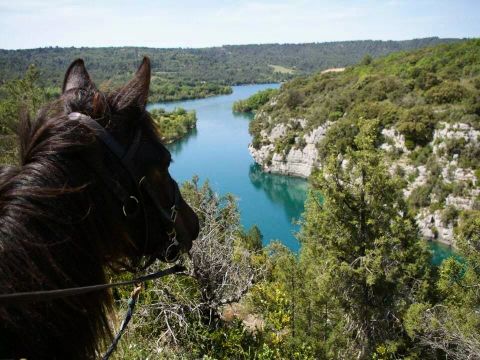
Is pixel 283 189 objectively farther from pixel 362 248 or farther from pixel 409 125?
pixel 362 248

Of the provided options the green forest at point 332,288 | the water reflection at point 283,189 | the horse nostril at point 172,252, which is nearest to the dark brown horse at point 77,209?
the horse nostril at point 172,252

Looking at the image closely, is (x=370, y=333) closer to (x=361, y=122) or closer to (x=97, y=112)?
(x=361, y=122)

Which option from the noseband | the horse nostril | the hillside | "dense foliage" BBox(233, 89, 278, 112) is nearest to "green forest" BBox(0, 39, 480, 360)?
the noseband

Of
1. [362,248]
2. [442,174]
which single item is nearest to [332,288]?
[362,248]

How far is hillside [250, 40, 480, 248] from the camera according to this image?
36.2 meters

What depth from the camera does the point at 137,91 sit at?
173 centimetres

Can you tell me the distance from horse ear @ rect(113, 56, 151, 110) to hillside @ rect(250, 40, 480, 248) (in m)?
20.6

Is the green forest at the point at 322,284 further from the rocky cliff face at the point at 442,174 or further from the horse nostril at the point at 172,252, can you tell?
the rocky cliff face at the point at 442,174

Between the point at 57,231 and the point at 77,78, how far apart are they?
0.73 m

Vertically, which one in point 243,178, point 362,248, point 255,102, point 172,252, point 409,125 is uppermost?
point 172,252

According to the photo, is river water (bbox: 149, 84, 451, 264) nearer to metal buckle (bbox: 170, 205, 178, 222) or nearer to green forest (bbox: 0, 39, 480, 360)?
green forest (bbox: 0, 39, 480, 360)

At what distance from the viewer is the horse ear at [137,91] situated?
1.68 meters

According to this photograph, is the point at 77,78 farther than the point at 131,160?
Yes

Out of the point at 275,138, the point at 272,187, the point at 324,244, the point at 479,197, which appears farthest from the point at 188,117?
the point at 324,244
